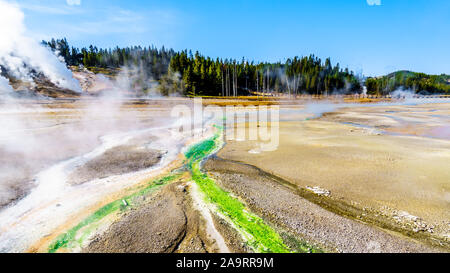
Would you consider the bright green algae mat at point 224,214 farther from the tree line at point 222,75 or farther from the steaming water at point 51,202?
the tree line at point 222,75

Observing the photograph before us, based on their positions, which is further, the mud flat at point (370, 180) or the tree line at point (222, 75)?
the tree line at point (222, 75)

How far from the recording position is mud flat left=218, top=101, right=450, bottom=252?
5.32m

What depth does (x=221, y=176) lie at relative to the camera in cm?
869

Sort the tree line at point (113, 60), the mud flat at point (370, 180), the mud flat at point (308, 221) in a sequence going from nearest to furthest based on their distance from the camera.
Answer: the mud flat at point (308, 221)
the mud flat at point (370, 180)
the tree line at point (113, 60)

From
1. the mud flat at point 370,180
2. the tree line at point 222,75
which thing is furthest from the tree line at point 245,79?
the mud flat at point 370,180

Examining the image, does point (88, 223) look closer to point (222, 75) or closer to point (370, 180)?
point (370, 180)

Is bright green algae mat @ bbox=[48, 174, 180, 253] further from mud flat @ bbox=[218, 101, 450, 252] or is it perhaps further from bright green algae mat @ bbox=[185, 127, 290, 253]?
mud flat @ bbox=[218, 101, 450, 252]

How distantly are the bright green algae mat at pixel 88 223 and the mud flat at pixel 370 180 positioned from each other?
9.90ft

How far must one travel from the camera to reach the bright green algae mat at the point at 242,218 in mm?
4641

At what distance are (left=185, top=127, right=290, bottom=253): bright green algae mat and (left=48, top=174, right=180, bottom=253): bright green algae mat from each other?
1772 mm

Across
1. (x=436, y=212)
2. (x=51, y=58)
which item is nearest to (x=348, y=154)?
(x=436, y=212)
